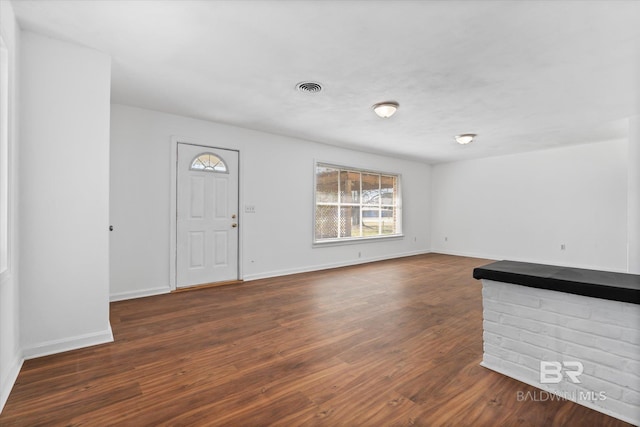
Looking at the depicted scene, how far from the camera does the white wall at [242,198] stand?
385 centimetres

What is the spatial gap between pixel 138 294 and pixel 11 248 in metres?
2.09

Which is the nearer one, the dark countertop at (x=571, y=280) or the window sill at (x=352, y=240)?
the dark countertop at (x=571, y=280)

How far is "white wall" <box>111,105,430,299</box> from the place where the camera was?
152 inches

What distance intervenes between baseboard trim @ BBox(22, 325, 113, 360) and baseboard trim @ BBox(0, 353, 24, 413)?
7cm

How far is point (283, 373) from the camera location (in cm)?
207

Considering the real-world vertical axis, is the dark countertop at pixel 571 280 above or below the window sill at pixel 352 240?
above

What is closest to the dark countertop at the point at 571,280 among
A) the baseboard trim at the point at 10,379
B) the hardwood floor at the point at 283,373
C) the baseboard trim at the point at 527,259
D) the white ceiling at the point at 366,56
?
the hardwood floor at the point at 283,373

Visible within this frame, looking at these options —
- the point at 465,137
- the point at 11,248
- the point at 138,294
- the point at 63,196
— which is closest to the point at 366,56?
the point at 63,196

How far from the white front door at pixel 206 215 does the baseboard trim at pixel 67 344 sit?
1.68 metres

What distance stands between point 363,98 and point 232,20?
1820 mm
